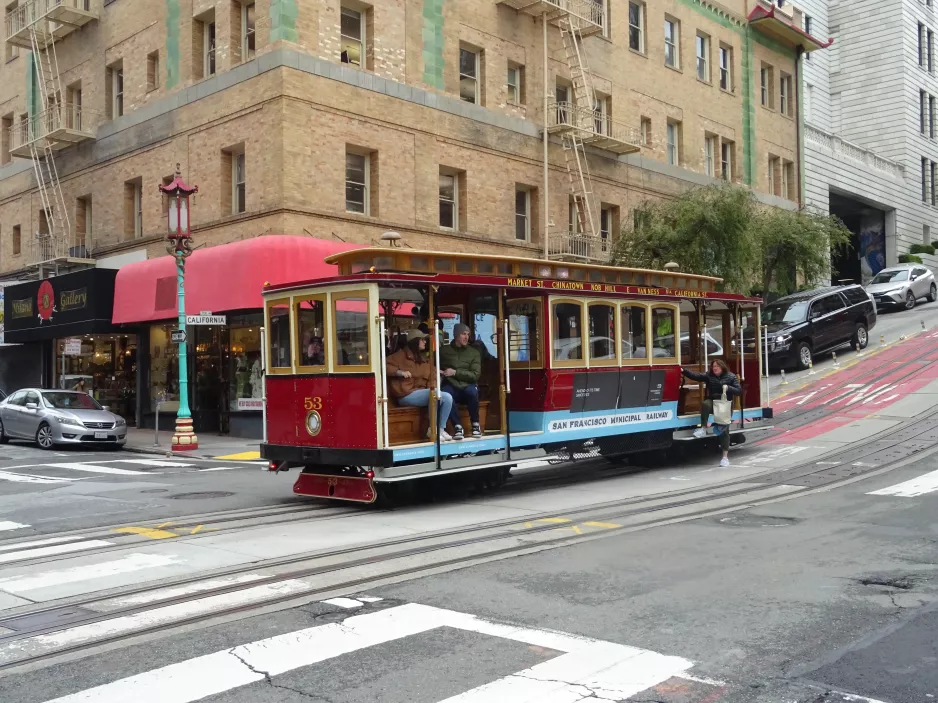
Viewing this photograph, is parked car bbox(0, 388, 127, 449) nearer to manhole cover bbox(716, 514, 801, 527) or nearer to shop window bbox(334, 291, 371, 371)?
shop window bbox(334, 291, 371, 371)

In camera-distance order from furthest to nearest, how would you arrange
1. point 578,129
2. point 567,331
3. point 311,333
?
point 578,129, point 567,331, point 311,333

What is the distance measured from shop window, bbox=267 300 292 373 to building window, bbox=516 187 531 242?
16.5 m

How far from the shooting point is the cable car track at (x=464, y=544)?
6.27 m

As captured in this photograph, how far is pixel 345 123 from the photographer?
22.6 m

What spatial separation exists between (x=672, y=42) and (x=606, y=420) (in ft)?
81.7

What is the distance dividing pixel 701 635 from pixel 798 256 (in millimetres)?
27334

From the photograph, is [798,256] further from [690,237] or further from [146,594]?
[146,594]

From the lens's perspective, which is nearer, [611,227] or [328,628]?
[328,628]

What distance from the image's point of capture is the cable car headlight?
36.4ft

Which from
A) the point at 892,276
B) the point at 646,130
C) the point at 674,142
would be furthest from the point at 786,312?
the point at 892,276

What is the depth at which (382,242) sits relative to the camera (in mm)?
23750

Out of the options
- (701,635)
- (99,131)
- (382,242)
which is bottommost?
(701,635)

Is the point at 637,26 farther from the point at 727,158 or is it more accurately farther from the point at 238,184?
the point at 238,184

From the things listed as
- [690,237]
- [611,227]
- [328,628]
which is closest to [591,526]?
[328,628]
